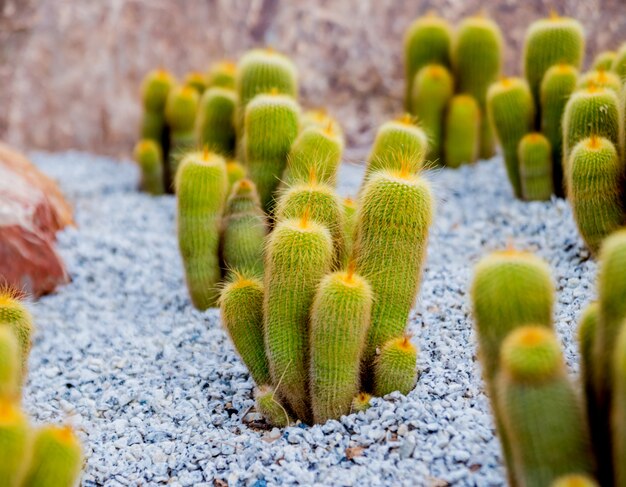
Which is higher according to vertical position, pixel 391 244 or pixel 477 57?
pixel 477 57

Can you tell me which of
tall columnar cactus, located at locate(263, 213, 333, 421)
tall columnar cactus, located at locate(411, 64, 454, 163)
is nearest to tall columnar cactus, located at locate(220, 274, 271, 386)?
tall columnar cactus, located at locate(263, 213, 333, 421)

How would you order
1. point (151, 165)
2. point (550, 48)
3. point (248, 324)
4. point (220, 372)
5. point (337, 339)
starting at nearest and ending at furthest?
point (337, 339) → point (248, 324) → point (220, 372) → point (550, 48) → point (151, 165)

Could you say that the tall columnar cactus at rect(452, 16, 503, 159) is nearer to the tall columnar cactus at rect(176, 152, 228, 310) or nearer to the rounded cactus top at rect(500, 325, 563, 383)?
the tall columnar cactus at rect(176, 152, 228, 310)

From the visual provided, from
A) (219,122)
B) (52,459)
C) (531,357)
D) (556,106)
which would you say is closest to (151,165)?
(219,122)

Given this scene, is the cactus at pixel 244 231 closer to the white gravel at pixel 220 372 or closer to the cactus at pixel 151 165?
the white gravel at pixel 220 372

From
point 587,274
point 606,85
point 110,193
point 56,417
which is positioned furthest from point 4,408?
point 110,193

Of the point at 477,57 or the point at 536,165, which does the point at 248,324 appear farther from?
the point at 477,57
